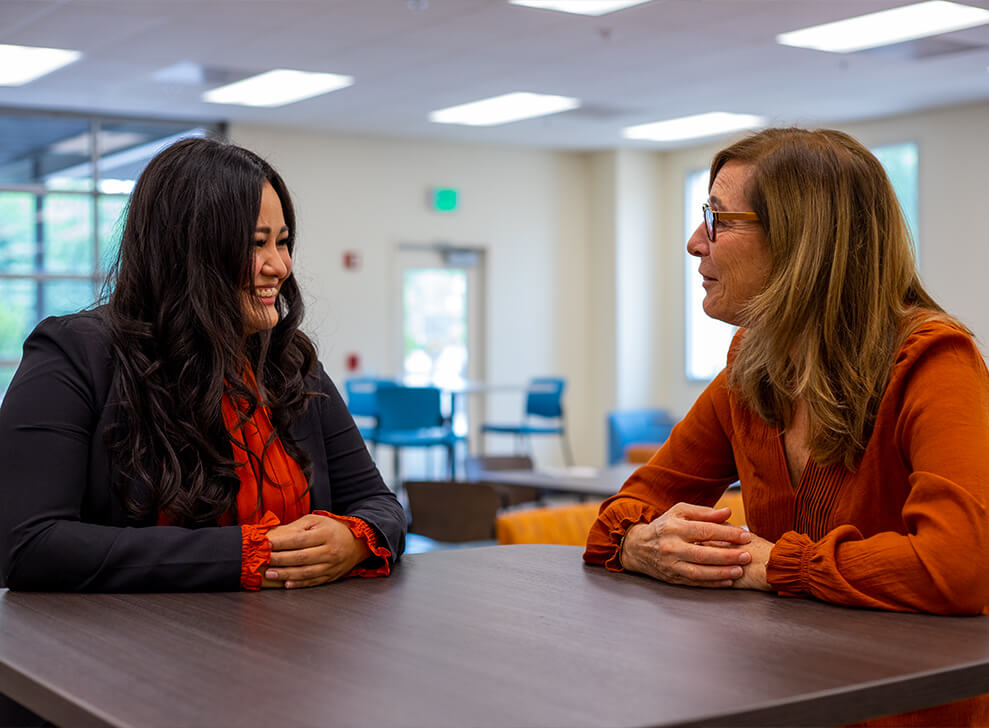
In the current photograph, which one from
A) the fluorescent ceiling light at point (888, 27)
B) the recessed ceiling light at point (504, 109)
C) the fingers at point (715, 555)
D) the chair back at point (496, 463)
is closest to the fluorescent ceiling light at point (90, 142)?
the recessed ceiling light at point (504, 109)

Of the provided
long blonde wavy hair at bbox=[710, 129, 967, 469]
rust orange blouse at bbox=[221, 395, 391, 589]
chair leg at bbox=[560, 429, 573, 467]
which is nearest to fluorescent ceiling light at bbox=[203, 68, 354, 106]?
chair leg at bbox=[560, 429, 573, 467]

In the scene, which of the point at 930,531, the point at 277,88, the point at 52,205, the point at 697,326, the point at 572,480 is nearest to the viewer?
the point at 930,531

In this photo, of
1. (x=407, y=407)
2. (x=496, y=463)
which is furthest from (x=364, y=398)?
(x=496, y=463)

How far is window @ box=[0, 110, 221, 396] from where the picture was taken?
31.6 feet

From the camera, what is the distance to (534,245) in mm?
12164

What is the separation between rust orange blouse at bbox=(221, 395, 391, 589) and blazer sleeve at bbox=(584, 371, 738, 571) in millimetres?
414

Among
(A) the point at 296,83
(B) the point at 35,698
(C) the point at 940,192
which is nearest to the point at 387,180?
(A) the point at 296,83

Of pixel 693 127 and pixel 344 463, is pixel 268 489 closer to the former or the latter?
pixel 344 463

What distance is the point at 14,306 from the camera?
967 cm

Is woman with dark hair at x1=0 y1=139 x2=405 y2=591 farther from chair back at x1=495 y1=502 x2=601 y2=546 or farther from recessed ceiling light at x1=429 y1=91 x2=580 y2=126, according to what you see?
recessed ceiling light at x1=429 y1=91 x2=580 y2=126

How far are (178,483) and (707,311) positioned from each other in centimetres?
93

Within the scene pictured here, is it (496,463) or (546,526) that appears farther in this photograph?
(496,463)

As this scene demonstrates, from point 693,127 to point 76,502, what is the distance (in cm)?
963

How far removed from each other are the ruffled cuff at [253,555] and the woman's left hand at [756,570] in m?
0.72
